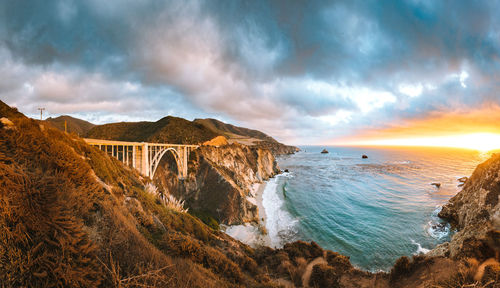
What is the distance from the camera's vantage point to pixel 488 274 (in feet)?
15.5

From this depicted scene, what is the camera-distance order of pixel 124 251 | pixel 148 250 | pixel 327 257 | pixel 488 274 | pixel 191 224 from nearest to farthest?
pixel 124 251, pixel 148 250, pixel 488 274, pixel 191 224, pixel 327 257

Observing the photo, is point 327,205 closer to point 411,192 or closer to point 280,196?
point 280,196

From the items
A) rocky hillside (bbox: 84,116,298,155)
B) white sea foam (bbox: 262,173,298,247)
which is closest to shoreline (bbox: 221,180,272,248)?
white sea foam (bbox: 262,173,298,247)

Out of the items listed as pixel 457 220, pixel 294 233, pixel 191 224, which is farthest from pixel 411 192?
pixel 191 224

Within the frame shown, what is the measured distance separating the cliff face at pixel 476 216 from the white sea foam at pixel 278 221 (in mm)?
Result: 10537

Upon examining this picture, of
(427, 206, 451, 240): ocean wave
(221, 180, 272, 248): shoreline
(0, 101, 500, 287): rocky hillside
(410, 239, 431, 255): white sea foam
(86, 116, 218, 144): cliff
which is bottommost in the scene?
(221, 180, 272, 248): shoreline

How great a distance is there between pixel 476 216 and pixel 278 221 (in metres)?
15.3

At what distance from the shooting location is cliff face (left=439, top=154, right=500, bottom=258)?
6.75 m

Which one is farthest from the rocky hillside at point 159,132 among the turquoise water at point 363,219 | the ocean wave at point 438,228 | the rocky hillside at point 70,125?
the ocean wave at point 438,228

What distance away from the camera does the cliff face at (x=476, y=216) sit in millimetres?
6750

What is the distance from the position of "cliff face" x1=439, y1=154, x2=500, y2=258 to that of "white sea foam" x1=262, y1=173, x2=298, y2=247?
10537 mm

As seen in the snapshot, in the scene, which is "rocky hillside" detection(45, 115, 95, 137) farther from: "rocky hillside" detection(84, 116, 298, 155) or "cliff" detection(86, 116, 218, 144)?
"cliff" detection(86, 116, 218, 144)

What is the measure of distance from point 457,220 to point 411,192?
13.4 meters

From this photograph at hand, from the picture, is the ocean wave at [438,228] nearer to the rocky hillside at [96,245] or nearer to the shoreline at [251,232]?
the rocky hillside at [96,245]
